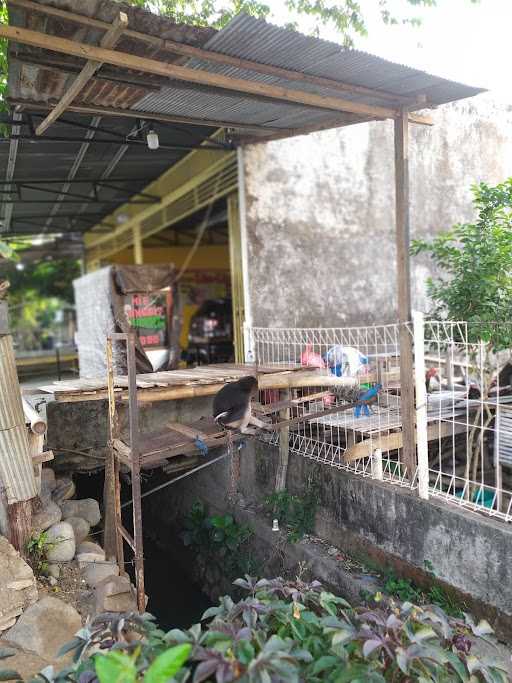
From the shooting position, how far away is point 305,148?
8.98m

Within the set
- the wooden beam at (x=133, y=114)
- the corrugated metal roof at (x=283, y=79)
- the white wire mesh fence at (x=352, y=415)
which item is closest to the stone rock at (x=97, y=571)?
the white wire mesh fence at (x=352, y=415)

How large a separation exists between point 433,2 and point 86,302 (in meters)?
7.68

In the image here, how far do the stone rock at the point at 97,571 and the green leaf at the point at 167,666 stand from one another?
3203 millimetres

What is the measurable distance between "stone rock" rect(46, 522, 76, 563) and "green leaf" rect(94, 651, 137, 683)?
3294 mm

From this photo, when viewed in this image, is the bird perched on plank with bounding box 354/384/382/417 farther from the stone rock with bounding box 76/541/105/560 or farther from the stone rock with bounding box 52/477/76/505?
the stone rock with bounding box 52/477/76/505

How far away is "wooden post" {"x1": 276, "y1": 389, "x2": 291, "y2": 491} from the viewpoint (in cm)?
629

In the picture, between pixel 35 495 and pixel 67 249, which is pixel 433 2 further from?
pixel 67 249

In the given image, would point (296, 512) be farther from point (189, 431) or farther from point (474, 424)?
point (474, 424)

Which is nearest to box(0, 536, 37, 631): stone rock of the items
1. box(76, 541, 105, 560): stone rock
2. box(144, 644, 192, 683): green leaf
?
box(76, 541, 105, 560): stone rock

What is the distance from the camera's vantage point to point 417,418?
5.14 meters

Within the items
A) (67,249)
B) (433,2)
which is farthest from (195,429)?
(67,249)

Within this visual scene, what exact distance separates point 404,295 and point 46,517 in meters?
4.33

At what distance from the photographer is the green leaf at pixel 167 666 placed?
6.19ft

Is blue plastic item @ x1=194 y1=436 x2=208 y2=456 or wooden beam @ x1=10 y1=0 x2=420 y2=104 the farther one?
blue plastic item @ x1=194 y1=436 x2=208 y2=456
